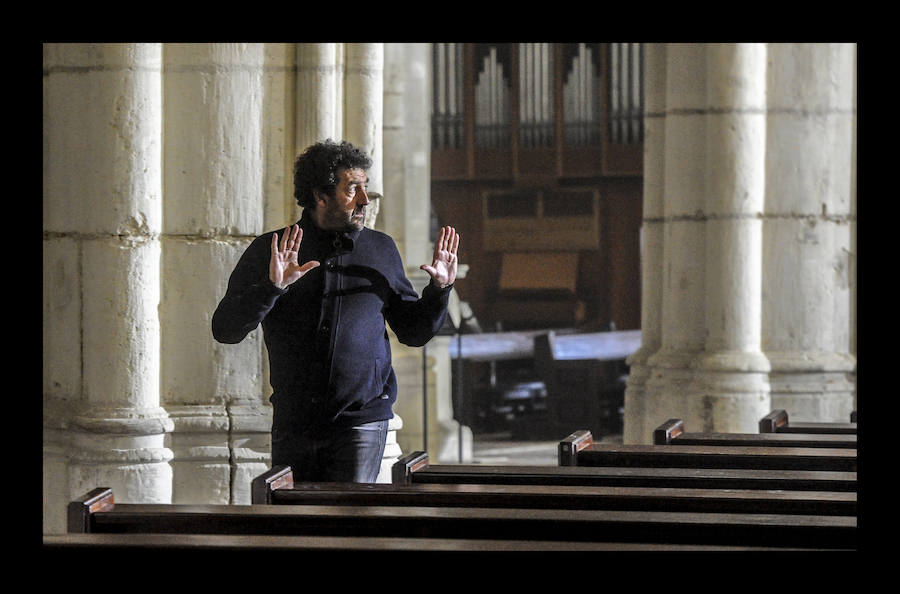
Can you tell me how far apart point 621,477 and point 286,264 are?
1016 mm

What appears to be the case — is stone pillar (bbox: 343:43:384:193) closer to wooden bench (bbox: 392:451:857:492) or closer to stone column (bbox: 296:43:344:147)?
stone column (bbox: 296:43:344:147)

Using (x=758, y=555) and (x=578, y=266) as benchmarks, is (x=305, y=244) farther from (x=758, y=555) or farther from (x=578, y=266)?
(x=578, y=266)

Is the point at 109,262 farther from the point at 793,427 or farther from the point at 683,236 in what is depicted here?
the point at 683,236

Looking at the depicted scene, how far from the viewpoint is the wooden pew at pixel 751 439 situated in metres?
4.84

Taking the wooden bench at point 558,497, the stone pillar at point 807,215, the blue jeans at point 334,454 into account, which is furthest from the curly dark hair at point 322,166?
the stone pillar at point 807,215

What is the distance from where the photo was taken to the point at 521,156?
1423cm

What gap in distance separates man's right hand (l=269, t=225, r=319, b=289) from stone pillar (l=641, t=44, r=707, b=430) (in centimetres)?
360

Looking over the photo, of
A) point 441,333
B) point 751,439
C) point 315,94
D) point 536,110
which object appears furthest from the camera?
point 536,110

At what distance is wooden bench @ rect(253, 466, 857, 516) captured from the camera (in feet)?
10.9

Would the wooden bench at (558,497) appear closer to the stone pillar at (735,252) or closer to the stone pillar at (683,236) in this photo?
the stone pillar at (735,252)

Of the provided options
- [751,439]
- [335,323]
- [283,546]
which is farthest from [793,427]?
[283,546]

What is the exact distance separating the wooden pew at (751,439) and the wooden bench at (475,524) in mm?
1696

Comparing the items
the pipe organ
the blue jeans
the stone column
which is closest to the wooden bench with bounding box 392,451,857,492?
the blue jeans

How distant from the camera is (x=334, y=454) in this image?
4062mm
